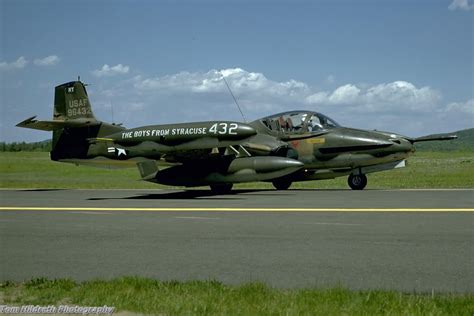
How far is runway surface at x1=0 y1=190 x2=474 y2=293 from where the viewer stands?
599 centimetres

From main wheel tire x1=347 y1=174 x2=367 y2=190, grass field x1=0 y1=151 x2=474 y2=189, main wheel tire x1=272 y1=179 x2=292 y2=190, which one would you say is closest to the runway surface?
main wheel tire x1=347 y1=174 x2=367 y2=190

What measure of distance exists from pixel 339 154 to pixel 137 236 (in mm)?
11040

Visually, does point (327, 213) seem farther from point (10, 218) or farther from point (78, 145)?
point (78, 145)

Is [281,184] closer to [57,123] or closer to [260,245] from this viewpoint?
[57,123]

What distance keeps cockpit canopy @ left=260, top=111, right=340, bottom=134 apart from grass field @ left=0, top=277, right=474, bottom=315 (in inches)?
535

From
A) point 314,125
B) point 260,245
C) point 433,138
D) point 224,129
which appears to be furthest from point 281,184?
point 260,245

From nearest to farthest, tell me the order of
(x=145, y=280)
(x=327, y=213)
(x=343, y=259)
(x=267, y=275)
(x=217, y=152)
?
(x=145, y=280), (x=267, y=275), (x=343, y=259), (x=327, y=213), (x=217, y=152)

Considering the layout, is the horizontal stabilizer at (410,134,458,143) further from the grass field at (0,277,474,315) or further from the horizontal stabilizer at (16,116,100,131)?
the grass field at (0,277,474,315)

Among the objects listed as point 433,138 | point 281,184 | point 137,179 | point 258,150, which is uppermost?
point 433,138

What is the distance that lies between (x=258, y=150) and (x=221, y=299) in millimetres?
13253

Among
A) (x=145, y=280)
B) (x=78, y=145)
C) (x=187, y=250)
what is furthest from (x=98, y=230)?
(x=78, y=145)

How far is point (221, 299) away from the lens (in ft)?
16.1

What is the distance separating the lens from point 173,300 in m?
4.85

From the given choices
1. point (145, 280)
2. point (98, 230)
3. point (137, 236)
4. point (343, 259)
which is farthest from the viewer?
point (98, 230)
